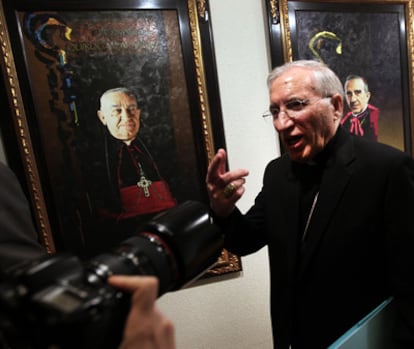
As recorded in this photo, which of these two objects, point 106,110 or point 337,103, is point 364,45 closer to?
point 337,103

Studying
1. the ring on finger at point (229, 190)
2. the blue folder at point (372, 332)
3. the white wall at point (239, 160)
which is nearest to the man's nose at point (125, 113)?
the white wall at point (239, 160)

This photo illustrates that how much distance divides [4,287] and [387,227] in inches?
28.2

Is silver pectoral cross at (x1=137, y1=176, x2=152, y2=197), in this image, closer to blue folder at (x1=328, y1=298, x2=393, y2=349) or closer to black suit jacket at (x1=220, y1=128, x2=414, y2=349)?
black suit jacket at (x1=220, y1=128, x2=414, y2=349)

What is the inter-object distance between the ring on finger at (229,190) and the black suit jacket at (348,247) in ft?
0.25

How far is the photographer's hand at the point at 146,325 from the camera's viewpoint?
31 centimetres

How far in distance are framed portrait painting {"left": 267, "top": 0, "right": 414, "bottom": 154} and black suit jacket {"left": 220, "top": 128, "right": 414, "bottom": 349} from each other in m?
0.57

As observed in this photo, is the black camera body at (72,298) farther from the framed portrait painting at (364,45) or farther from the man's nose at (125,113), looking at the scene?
the framed portrait painting at (364,45)

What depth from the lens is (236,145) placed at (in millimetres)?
1170

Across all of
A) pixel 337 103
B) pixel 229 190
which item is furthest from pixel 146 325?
pixel 337 103

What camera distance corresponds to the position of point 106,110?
1.00 metres

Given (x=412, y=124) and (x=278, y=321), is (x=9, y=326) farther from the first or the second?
(x=412, y=124)

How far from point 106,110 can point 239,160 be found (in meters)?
0.54

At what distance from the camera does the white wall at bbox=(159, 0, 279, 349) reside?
112cm

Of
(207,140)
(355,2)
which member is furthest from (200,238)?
(355,2)
